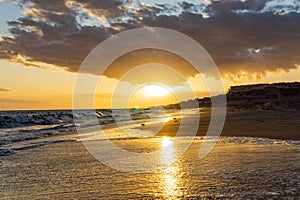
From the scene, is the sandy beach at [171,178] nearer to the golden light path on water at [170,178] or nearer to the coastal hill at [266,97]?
the golden light path on water at [170,178]

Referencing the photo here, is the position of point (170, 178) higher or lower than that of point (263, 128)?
lower

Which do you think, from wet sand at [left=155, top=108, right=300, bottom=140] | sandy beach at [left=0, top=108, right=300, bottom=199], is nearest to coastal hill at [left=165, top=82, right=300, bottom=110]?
wet sand at [left=155, top=108, right=300, bottom=140]

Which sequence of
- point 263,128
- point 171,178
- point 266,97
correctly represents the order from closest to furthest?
point 171,178 < point 263,128 < point 266,97

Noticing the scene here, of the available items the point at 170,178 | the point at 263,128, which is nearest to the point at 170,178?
the point at 170,178

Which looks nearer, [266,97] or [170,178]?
[170,178]

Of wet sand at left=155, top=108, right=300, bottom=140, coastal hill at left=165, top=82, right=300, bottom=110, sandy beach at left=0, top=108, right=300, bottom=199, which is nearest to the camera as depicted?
sandy beach at left=0, top=108, right=300, bottom=199

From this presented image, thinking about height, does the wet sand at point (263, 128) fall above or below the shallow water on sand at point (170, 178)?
above

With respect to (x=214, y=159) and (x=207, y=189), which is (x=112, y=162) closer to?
(x=214, y=159)

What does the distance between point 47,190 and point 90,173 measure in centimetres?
177

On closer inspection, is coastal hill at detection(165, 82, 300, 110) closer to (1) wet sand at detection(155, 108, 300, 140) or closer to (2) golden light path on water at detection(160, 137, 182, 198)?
(1) wet sand at detection(155, 108, 300, 140)

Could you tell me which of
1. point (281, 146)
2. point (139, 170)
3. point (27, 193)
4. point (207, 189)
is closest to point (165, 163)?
point (139, 170)

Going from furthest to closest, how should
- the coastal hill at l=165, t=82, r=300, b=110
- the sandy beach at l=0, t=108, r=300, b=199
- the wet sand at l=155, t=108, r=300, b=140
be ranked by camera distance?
the coastal hill at l=165, t=82, r=300, b=110 → the wet sand at l=155, t=108, r=300, b=140 → the sandy beach at l=0, t=108, r=300, b=199

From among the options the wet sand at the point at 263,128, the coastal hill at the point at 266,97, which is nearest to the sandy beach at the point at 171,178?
the wet sand at the point at 263,128

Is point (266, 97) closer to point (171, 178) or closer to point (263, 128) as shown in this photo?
point (263, 128)
